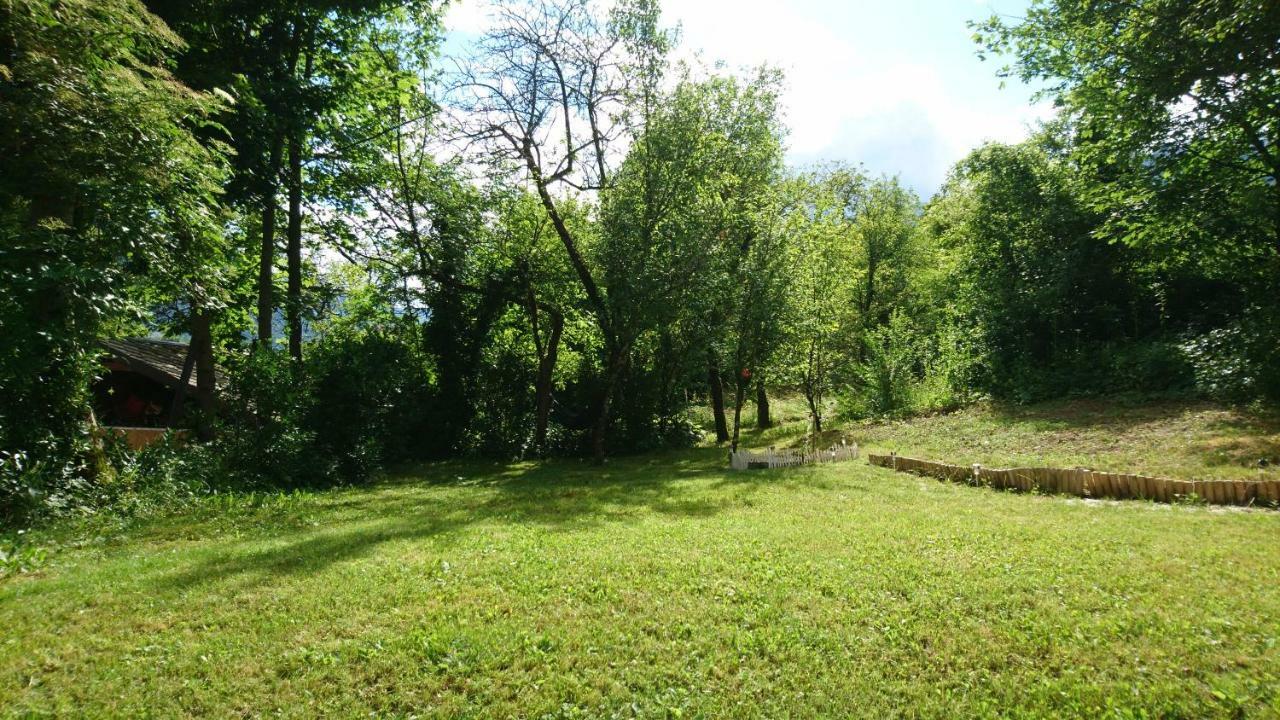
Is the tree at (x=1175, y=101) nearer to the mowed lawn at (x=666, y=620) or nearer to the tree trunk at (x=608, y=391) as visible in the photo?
the mowed lawn at (x=666, y=620)

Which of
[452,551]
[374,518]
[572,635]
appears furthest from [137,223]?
[572,635]

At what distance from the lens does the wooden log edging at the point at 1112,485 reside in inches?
330

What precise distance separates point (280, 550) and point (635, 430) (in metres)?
13.9

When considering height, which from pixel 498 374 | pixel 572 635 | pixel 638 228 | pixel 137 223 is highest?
pixel 638 228

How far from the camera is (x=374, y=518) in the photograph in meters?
9.05

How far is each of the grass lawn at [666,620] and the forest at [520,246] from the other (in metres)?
4.83

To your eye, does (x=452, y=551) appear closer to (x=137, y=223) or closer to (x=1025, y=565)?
(x=1025, y=565)

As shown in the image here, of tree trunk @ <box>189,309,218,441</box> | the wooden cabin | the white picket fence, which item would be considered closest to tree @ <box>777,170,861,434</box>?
the white picket fence

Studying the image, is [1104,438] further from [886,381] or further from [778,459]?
[886,381]

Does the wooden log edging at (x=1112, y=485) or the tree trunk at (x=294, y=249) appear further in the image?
the tree trunk at (x=294, y=249)

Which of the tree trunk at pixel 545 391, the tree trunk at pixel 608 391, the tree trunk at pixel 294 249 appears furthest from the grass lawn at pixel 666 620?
the tree trunk at pixel 545 391

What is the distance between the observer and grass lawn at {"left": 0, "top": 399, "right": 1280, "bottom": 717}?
3.93m

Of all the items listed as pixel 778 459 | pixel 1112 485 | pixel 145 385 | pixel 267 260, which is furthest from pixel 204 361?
pixel 1112 485

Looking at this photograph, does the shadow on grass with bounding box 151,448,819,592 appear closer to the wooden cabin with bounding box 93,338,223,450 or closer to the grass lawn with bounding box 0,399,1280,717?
the grass lawn with bounding box 0,399,1280,717
